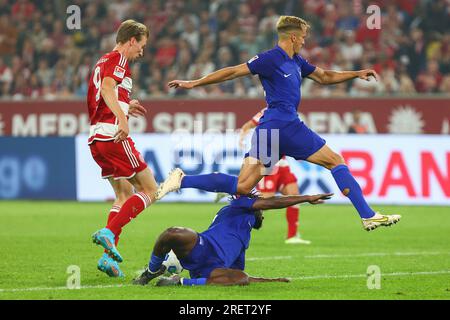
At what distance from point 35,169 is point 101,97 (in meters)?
11.5

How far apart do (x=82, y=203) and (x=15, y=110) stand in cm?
361

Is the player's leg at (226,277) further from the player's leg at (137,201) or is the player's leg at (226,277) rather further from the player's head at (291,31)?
the player's head at (291,31)

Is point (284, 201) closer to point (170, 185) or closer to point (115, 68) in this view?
point (170, 185)

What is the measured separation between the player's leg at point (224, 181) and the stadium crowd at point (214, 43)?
10.9 metres

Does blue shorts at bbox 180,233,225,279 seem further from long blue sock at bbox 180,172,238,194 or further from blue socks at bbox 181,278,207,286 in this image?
long blue sock at bbox 180,172,238,194

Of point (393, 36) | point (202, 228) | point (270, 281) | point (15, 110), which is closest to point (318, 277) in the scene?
point (270, 281)

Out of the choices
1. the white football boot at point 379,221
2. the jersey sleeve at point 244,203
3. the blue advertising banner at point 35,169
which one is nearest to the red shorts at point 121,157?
the jersey sleeve at point 244,203

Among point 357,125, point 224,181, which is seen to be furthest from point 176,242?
point 357,125

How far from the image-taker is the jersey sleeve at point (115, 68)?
30.0 ft

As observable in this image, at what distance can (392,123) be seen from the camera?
1952 cm

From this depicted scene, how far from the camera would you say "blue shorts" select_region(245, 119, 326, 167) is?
9.22 meters

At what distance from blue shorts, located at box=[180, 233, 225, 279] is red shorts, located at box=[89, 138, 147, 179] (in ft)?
5.02

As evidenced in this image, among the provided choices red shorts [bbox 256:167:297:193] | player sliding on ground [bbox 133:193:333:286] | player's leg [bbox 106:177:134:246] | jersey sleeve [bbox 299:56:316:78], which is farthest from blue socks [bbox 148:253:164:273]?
red shorts [bbox 256:167:297:193]

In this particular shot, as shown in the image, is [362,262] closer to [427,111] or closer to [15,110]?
[427,111]
